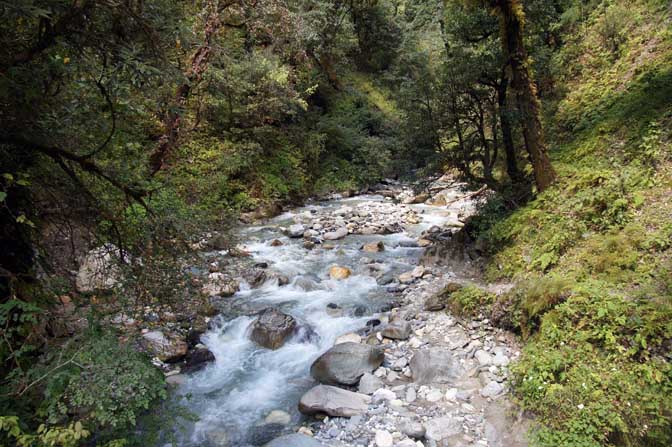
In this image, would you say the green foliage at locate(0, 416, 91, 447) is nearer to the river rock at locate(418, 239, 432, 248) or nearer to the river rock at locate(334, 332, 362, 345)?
the river rock at locate(334, 332, 362, 345)

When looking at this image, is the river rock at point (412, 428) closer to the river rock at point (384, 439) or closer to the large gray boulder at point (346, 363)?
the river rock at point (384, 439)

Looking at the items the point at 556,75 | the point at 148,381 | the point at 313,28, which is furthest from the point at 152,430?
the point at 313,28

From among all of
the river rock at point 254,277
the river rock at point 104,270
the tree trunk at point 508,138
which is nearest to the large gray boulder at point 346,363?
the river rock at point 104,270

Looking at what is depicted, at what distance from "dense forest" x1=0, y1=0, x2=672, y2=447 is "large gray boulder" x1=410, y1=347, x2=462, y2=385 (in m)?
0.92

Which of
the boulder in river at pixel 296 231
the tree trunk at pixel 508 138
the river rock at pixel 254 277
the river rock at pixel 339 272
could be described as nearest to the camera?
the tree trunk at pixel 508 138

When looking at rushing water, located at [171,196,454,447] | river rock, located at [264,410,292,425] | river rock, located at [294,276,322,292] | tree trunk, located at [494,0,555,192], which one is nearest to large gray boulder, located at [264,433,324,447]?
rushing water, located at [171,196,454,447]

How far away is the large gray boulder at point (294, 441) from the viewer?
4.02 m

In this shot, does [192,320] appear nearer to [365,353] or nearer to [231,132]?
[365,353]

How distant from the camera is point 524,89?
23.0ft

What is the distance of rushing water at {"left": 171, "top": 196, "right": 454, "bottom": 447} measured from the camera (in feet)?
15.6

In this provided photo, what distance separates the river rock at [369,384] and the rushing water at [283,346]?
852mm

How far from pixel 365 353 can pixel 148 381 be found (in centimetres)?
308

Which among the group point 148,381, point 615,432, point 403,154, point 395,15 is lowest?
point 615,432

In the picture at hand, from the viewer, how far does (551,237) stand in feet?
20.2
